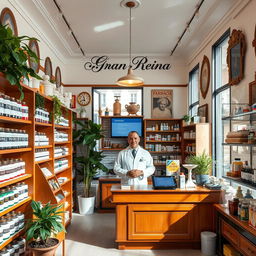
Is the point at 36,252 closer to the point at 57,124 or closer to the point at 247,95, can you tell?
the point at 57,124

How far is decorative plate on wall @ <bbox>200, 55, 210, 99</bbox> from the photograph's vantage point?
6.08m

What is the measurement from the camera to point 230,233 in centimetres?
359

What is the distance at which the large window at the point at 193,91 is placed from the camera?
23.9 ft

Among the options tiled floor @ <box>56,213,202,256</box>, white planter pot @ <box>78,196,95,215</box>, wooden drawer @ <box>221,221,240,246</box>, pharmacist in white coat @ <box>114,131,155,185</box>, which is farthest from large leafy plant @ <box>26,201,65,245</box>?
white planter pot @ <box>78,196,95,215</box>

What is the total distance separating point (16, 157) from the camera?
3.65 meters

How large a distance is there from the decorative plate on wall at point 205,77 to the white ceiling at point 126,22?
59 cm

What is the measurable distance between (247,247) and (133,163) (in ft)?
7.69

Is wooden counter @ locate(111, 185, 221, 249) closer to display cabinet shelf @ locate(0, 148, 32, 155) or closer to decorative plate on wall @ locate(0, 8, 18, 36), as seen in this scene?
display cabinet shelf @ locate(0, 148, 32, 155)

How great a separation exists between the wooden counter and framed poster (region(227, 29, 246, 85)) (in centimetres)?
189

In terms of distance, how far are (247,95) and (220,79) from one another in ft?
5.39

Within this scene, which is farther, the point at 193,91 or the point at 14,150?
the point at 193,91

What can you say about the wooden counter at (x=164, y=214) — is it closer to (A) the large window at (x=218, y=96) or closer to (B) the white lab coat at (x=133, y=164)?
(B) the white lab coat at (x=133, y=164)

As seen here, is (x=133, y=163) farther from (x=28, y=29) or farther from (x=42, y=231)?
(x=28, y=29)

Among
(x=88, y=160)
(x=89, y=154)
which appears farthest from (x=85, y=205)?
(x=89, y=154)
